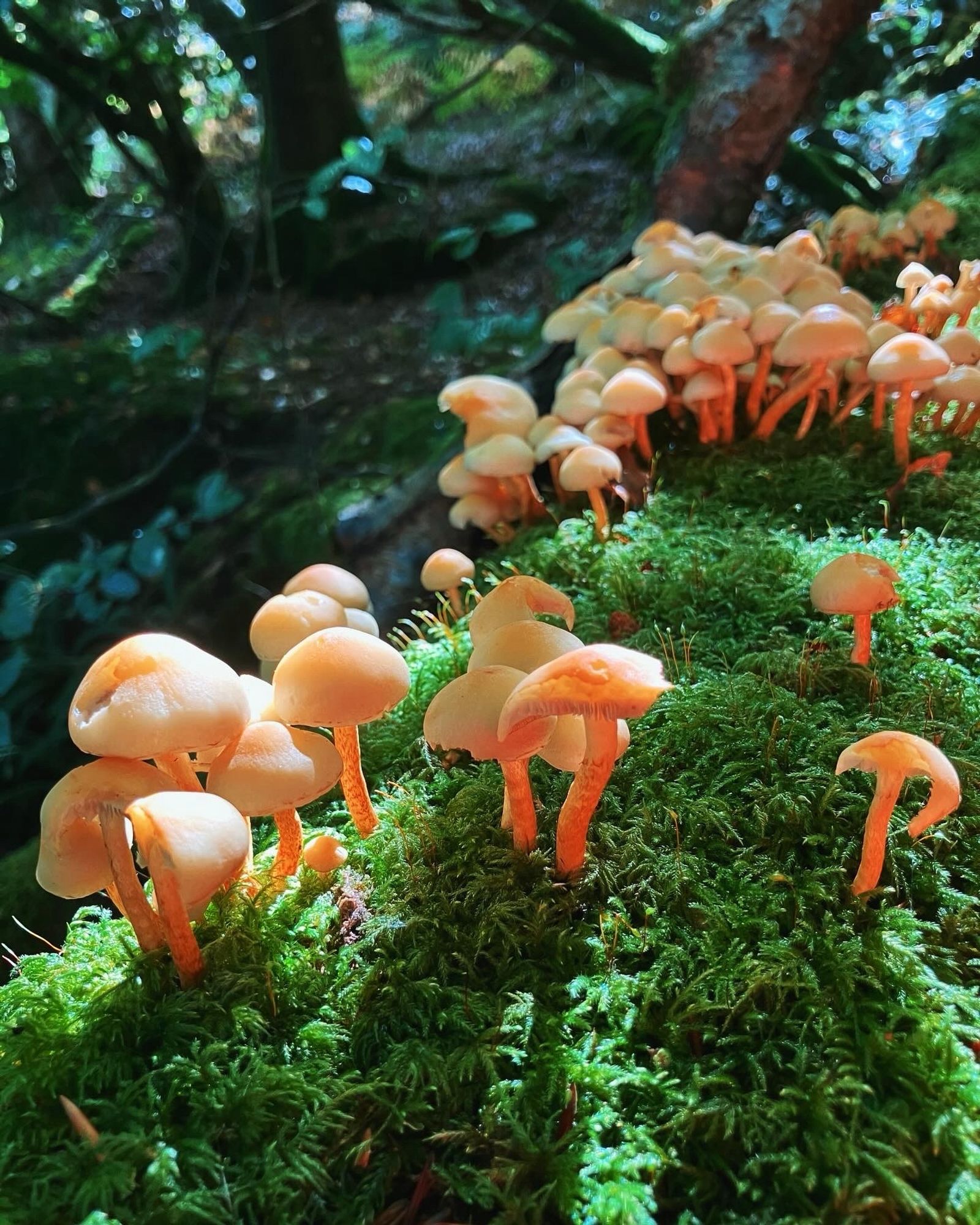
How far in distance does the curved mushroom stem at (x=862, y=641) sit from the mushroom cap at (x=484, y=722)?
1.12 m

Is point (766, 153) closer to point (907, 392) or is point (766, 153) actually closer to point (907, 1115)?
point (907, 392)

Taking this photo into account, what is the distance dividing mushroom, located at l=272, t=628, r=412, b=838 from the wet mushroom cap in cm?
67

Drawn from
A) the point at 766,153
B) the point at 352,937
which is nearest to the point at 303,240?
the point at 766,153

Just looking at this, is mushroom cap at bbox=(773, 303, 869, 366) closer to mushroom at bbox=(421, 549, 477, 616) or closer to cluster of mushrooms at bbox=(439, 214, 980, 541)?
cluster of mushrooms at bbox=(439, 214, 980, 541)

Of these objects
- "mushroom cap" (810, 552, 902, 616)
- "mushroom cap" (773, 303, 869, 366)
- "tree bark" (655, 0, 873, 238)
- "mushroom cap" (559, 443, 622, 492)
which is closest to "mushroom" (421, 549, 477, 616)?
"mushroom cap" (559, 443, 622, 492)

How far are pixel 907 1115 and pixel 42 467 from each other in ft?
20.4

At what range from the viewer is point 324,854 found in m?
1.78

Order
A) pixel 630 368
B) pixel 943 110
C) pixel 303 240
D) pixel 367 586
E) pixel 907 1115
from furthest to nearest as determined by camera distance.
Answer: pixel 303 240 < pixel 943 110 < pixel 367 586 < pixel 630 368 < pixel 907 1115

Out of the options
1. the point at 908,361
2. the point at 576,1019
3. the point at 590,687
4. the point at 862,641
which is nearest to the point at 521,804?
the point at 576,1019

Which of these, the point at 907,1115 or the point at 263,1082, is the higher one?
the point at 907,1115

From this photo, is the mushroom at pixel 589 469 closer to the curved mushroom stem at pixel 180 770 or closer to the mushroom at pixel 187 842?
the curved mushroom stem at pixel 180 770

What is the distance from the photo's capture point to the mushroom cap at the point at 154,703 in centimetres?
135

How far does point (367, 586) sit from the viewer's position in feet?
12.8

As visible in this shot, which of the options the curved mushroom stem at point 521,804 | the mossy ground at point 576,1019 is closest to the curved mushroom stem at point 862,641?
the mossy ground at point 576,1019
